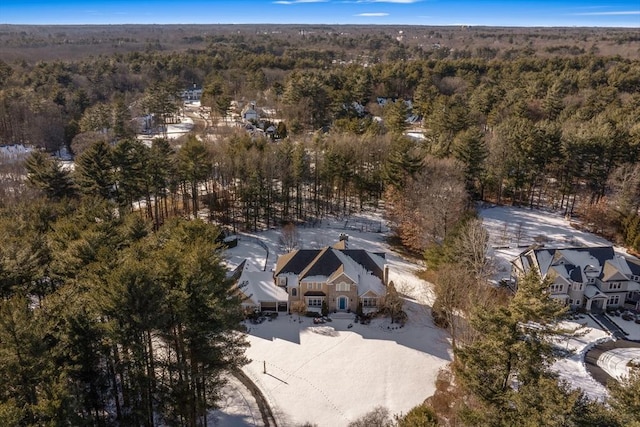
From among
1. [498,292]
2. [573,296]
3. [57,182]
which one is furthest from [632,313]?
[57,182]

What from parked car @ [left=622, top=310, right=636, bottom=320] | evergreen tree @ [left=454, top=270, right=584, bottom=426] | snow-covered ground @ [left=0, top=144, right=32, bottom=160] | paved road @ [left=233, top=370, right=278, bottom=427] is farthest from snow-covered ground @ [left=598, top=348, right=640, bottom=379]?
snow-covered ground @ [left=0, top=144, right=32, bottom=160]

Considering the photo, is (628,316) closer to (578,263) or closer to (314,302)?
(578,263)

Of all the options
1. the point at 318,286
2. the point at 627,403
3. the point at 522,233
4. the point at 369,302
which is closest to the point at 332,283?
the point at 318,286

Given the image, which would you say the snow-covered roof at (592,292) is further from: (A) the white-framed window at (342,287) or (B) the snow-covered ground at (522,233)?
(A) the white-framed window at (342,287)

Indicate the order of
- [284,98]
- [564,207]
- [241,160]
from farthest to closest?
[284,98], [564,207], [241,160]

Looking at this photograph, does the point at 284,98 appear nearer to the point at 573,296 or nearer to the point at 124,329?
the point at 573,296

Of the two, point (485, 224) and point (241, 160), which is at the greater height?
point (241, 160)

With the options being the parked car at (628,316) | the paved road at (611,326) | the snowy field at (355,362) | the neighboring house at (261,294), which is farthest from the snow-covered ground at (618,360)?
the neighboring house at (261,294)
